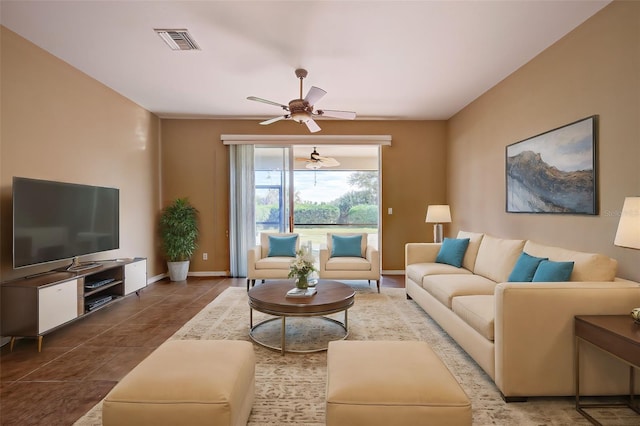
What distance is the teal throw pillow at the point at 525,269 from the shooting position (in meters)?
2.63

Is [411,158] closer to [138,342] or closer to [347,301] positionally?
[347,301]

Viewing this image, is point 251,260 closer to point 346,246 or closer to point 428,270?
point 346,246

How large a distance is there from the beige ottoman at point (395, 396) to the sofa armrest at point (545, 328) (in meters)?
0.74

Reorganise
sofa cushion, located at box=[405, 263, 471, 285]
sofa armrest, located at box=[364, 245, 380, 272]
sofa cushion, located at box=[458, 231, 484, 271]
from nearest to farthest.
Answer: sofa cushion, located at box=[405, 263, 471, 285] < sofa cushion, located at box=[458, 231, 484, 271] < sofa armrest, located at box=[364, 245, 380, 272]

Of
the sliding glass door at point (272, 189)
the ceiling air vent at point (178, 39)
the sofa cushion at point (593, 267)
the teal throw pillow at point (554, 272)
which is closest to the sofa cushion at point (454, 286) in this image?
the teal throw pillow at point (554, 272)

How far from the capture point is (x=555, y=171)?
3.17m

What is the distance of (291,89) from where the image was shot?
4.46 meters

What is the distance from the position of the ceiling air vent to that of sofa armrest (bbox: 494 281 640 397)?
3.40 m

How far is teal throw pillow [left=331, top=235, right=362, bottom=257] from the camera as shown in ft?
16.4

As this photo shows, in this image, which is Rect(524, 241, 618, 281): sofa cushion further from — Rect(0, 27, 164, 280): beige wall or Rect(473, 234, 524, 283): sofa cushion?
Rect(0, 27, 164, 280): beige wall

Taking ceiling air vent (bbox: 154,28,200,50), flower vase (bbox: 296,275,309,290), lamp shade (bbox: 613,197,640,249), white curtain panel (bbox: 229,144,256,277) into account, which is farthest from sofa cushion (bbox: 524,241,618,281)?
white curtain panel (bbox: 229,144,256,277)

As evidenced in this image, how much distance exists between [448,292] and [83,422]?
2.83 metres

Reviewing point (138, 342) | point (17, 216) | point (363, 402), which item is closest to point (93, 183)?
point (17, 216)

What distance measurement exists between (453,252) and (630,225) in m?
2.27
